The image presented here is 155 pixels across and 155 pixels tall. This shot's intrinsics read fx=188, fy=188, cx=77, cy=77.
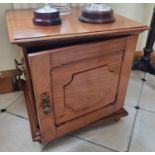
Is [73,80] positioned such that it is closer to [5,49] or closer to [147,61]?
[5,49]

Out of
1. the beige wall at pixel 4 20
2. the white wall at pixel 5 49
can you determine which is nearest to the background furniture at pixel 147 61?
the beige wall at pixel 4 20

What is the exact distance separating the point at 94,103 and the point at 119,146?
238mm

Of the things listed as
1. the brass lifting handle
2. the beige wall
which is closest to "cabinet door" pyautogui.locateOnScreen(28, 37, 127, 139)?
the brass lifting handle

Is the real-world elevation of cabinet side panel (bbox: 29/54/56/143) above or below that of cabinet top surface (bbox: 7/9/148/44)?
below

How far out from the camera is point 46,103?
0.67m

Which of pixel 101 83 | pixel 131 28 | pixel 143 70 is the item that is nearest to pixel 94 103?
pixel 101 83

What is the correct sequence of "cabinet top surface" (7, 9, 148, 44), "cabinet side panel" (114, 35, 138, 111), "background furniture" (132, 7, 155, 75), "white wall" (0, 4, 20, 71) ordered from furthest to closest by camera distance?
"background furniture" (132, 7, 155, 75) → "white wall" (0, 4, 20, 71) → "cabinet side panel" (114, 35, 138, 111) → "cabinet top surface" (7, 9, 148, 44)

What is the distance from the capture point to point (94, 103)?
0.81 meters

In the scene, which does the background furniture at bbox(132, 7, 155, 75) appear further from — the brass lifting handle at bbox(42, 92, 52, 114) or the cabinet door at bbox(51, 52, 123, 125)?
the brass lifting handle at bbox(42, 92, 52, 114)

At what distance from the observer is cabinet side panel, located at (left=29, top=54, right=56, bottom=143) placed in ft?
1.88

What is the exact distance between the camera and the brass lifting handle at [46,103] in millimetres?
653

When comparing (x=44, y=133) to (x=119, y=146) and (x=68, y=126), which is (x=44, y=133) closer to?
(x=68, y=126)

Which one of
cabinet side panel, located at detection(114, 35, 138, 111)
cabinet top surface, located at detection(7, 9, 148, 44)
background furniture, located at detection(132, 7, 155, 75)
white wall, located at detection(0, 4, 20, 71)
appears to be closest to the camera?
cabinet top surface, located at detection(7, 9, 148, 44)

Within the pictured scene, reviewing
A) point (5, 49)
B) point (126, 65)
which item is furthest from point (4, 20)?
point (126, 65)
